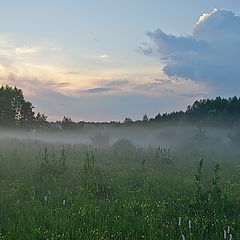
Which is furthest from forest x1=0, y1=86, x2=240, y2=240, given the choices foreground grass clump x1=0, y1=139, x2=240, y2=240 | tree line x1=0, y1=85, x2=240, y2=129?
tree line x1=0, y1=85, x2=240, y2=129

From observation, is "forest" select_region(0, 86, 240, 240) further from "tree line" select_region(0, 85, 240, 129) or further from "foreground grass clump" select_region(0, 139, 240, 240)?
"tree line" select_region(0, 85, 240, 129)

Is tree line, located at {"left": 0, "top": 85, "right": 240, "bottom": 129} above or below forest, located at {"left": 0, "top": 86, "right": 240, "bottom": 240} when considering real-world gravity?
above

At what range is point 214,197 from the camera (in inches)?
314

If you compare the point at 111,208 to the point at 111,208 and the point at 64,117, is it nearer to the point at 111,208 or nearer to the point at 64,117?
the point at 111,208

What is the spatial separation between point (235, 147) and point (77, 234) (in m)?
45.5

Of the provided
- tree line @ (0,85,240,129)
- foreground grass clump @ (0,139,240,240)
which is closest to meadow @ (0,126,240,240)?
foreground grass clump @ (0,139,240,240)

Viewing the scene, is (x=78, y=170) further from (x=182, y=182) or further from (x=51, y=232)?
(x=51, y=232)

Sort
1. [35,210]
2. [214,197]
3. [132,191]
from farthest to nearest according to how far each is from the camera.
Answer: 1. [132,191]
2. [214,197]
3. [35,210]

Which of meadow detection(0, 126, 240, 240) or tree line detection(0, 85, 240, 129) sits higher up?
tree line detection(0, 85, 240, 129)

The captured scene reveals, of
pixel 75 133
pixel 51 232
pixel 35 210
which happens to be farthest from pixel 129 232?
pixel 75 133

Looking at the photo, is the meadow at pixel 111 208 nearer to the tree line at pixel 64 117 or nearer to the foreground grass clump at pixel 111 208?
the foreground grass clump at pixel 111 208

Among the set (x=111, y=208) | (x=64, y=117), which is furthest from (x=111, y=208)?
(x=64, y=117)

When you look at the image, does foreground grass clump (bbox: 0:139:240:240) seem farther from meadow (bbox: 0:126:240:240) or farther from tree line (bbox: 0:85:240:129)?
tree line (bbox: 0:85:240:129)

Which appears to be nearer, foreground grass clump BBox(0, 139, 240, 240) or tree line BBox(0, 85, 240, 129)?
foreground grass clump BBox(0, 139, 240, 240)
